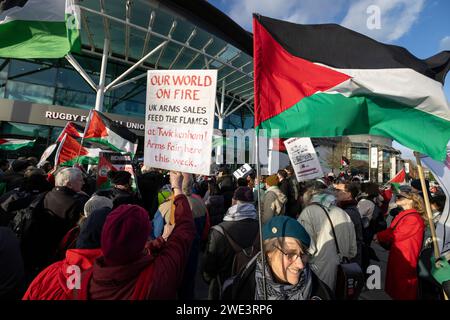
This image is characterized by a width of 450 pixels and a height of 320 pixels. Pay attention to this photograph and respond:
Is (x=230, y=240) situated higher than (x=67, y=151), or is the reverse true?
(x=67, y=151)

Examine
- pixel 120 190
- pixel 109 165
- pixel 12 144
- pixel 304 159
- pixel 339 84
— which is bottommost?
pixel 120 190

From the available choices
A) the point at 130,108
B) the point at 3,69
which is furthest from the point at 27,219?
the point at 3,69

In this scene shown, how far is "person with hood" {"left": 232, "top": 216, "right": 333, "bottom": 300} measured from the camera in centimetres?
174

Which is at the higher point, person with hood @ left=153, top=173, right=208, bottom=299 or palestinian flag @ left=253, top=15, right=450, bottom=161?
palestinian flag @ left=253, top=15, right=450, bottom=161

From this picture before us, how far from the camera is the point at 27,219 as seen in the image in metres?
2.83

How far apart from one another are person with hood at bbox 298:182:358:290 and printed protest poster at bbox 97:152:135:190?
12.6 feet

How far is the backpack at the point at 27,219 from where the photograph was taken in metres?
2.79

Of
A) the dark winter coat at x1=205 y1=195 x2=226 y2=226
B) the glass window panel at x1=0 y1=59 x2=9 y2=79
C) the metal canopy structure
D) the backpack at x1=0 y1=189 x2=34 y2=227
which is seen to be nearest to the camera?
the backpack at x1=0 y1=189 x2=34 y2=227

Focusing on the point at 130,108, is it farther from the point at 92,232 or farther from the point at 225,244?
the point at 92,232

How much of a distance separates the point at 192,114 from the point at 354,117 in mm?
1482

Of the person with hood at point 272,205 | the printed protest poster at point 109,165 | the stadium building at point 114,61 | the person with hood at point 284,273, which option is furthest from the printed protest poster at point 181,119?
the stadium building at point 114,61

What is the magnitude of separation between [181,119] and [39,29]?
5.87ft

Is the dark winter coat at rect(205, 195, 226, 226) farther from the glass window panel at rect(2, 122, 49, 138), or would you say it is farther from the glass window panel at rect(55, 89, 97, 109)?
the glass window panel at rect(55, 89, 97, 109)

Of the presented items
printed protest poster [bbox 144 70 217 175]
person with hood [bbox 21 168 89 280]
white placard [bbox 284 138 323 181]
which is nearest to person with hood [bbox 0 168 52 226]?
person with hood [bbox 21 168 89 280]
